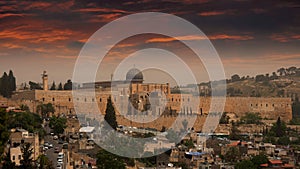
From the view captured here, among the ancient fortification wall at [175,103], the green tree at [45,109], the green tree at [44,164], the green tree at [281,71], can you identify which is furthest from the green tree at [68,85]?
the green tree at [44,164]

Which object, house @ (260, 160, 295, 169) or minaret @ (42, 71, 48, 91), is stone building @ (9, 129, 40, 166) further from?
minaret @ (42, 71, 48, 91)

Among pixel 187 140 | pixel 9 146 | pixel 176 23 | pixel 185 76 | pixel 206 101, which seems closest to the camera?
pixel 9 146

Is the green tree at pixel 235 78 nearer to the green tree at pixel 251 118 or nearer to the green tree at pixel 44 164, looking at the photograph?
the green tree at pixel 251 118

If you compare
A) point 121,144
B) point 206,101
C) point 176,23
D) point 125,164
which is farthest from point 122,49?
point 206,101

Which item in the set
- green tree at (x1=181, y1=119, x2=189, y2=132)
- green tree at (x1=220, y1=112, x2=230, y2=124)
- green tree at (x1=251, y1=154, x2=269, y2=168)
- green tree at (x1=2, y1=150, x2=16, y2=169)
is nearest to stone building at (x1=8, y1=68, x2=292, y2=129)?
green tree at (x1=220, y1=112, x2=230, y2=124)

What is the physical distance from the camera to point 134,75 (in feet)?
48.0

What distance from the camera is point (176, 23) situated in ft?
35.6

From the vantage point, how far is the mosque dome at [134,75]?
14.0m

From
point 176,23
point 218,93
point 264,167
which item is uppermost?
point 176,23

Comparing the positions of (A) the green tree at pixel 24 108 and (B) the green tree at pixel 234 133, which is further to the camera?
(B) the green tree at pixel 234 133

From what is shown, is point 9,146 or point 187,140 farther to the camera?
point 187,140

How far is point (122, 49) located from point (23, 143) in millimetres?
4631

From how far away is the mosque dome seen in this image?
14.0 m

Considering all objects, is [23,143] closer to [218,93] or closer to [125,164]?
[125,164]
